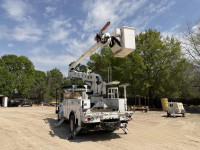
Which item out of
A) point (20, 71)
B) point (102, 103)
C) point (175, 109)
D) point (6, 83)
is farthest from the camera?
point (20, 71)

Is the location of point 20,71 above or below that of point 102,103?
above

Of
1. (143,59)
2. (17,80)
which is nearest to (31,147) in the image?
(143,59)

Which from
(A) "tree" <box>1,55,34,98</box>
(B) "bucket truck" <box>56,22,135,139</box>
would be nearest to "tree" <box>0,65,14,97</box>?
(A) "tree" <box>1,55,34,98</box>

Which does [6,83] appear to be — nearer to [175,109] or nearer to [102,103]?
[175,109]

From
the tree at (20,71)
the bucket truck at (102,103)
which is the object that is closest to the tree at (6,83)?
the tree at (20,71)

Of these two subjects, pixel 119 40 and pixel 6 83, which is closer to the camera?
pixel 119 40

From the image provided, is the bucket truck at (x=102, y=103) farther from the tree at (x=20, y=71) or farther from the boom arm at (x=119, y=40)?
the tree at (x=20, y=71)

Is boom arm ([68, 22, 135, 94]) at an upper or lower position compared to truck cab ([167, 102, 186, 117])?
upper

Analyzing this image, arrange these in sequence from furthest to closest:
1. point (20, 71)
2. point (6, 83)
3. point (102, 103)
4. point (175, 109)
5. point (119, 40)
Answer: point (20, 71) → point (6, 83) → point (175, 109) → point (102, 103) → point (119, 40)

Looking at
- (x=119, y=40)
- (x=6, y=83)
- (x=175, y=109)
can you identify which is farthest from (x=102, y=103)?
(x=6, y=83)

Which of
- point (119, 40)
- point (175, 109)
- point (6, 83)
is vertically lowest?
point (175, 109)

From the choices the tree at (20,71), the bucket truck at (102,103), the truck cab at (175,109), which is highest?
the tree at (20,71)

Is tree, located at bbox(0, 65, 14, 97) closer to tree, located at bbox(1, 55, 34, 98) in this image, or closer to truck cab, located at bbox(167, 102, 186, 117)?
tree, located at bbox(1, 55, 34, 98)

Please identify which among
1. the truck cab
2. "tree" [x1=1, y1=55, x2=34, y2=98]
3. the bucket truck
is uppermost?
"tree" [x1=1, y1=55, x2=34, y2=98]
